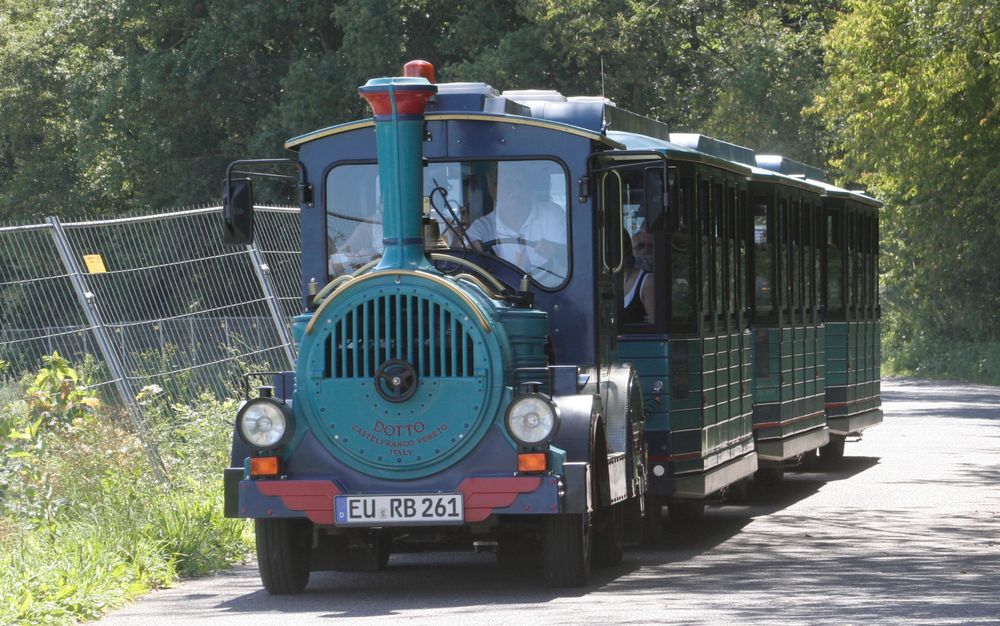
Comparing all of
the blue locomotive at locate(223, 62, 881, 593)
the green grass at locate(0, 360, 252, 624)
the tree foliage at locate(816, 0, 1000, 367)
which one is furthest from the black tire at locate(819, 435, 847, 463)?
the tree foliage at locate(816, 0, 1000, 367)

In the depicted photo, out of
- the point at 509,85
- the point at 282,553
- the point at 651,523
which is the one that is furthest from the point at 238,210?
the point at 509,85

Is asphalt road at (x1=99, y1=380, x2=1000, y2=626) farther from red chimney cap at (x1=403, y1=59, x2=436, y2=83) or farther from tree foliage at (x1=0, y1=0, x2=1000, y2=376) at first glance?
tree foliage at (x1=0, y1=0, x2=1000, y2=376)

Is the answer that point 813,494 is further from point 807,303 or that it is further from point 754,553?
point 754,553

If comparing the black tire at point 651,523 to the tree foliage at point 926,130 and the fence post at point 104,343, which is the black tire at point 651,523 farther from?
the tree foliage at point 926,130

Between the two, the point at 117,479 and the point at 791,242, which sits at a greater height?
the point at 791,242

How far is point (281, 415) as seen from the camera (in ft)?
32.4

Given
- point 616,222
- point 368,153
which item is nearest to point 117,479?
point 368,153

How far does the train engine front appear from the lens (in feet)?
31.7

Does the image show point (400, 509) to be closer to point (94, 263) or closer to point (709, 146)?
point (94, 263)

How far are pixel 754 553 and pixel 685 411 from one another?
1212 mm

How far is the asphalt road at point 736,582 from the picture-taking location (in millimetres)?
9203

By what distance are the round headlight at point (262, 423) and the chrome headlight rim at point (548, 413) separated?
1.16 metres

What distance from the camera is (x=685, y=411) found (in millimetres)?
12977

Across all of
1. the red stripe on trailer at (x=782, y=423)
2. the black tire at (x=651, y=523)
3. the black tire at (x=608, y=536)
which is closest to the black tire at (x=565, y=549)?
the black tire at (x=608, y=536)
